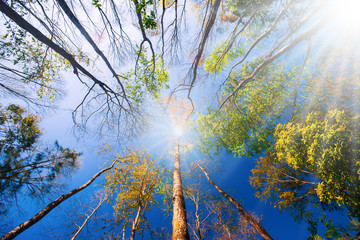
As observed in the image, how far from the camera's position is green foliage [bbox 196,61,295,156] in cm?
551

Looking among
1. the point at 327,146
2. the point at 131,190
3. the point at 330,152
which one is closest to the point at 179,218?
the point at 131,190

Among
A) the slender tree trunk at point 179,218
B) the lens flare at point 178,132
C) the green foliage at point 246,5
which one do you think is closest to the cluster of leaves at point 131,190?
the slender tree trunk at point 179,218

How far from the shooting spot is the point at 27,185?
5.25 metres

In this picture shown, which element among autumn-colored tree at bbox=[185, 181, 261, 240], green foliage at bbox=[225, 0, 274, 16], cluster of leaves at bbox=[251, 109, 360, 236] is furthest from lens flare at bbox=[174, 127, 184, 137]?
green foliage at bbox=[225, 0, 274, 16]

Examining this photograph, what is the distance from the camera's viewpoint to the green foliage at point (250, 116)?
217 inches

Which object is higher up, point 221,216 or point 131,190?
point 131,190

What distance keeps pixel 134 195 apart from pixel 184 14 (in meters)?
7.61

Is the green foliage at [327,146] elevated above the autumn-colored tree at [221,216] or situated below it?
above

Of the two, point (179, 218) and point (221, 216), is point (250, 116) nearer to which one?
point (179, 218)

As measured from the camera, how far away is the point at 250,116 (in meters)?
6.21

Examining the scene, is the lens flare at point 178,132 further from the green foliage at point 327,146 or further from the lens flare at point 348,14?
the lens flare at point 348,14

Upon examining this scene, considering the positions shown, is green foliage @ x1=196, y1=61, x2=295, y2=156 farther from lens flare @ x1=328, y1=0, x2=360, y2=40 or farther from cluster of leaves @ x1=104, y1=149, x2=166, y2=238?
cluster of leaves @ x1=104, y1=149, x2=166, y2=238

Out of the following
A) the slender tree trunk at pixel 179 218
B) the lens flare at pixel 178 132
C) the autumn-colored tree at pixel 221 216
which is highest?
the lens flare at pixel 178 132

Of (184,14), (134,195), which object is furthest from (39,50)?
(134,195)
